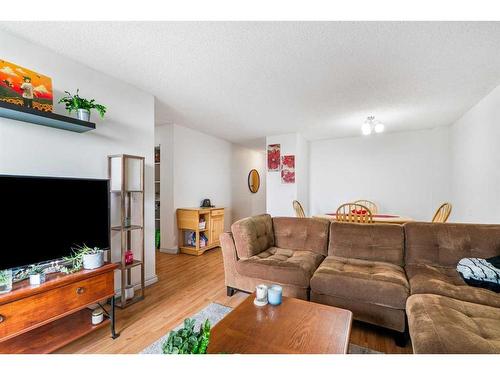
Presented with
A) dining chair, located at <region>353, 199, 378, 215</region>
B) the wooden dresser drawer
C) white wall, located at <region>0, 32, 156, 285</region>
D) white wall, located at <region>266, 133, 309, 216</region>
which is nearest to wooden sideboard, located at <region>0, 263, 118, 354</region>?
the wooden dresser drawer

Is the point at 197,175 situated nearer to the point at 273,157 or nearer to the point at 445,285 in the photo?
the point at 273,157

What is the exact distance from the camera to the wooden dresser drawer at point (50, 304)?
1180 mm

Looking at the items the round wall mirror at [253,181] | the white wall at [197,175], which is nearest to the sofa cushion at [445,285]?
the white wall at [197,175]

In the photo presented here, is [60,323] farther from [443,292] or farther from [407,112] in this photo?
[407,112]

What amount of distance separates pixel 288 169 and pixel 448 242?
Answer: 2.89m

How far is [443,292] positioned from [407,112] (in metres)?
2.66

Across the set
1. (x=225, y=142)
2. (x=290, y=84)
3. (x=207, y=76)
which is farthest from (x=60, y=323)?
(x=225, y=142)

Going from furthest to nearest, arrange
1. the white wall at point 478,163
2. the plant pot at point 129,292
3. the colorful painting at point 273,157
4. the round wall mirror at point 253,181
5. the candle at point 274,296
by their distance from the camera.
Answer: the round wall mirror at point 253,181 < the colorful painting at point 273,157 < the white wall at point 478,163 < the plant pot at point 129,292 < the candle at point 274,296

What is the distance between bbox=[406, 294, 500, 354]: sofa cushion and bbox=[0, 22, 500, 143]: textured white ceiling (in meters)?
1.78

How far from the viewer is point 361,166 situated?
15.5 feet

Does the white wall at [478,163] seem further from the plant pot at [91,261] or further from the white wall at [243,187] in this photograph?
the white wall at [243,187]

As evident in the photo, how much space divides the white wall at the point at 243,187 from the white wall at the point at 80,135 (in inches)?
118
